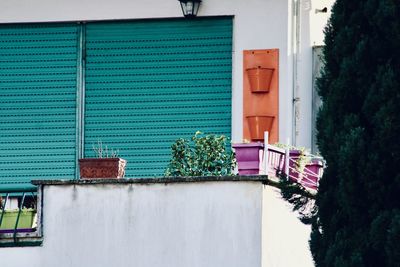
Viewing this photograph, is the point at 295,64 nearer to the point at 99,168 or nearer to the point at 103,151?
the point at 103,151

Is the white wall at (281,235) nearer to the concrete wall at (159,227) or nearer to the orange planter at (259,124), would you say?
the concrete wall at (159,227)

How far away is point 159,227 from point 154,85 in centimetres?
387

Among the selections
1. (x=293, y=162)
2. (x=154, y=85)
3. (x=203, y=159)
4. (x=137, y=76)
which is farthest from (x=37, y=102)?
(x=293, y=162)

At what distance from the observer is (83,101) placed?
94.3ft

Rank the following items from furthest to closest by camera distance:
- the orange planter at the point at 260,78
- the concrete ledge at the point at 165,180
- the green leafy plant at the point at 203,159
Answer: the orange planter at the point at 260,78, the green leafy plant at the point at 203,159, the concrete ledge at the point at 165,180

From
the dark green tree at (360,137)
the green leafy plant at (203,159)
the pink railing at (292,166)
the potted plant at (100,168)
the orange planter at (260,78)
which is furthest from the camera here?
the orange planter at (260,78)

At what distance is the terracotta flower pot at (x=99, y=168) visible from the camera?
84.7 ft

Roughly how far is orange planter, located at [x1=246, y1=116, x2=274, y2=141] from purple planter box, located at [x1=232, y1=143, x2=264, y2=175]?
2.89 metres

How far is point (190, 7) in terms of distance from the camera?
28.4 meters

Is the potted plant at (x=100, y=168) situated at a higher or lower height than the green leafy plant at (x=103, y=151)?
lower

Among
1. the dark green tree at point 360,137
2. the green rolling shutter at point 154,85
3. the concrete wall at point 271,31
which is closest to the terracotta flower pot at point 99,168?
the green rolling shutter at point 154,85

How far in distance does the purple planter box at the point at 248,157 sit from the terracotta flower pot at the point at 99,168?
58.5 inches

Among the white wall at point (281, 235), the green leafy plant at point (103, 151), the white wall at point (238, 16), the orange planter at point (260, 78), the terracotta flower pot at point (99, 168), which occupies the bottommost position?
the white wall at point (281, 235)

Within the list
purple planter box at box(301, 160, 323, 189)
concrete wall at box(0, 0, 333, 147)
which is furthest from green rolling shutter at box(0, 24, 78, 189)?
purple planter box at box(301, 160, 323, 189)
